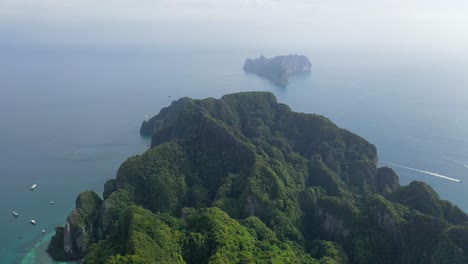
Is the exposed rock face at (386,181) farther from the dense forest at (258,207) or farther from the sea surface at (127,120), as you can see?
the sea surface at (127,120)

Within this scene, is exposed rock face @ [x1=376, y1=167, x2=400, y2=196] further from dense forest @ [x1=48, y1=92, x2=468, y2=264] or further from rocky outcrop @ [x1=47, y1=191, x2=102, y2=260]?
rocky outcrop @ [x1=47, y1=191, x2=102, y2=260]

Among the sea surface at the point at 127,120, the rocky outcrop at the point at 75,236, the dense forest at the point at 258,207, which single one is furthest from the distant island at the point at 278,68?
the rocky outcrop at the point at 75,236

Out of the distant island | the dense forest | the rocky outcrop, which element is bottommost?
the rocky outcrop

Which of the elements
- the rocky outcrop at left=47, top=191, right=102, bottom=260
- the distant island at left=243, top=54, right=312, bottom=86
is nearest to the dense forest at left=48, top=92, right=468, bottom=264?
the rocky outcrop at left=47, top=191, right=102, bottom=260

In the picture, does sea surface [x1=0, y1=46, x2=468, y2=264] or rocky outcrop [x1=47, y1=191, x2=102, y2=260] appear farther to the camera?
sea surface [x1=0, y1=46, x2=468, y2=264]

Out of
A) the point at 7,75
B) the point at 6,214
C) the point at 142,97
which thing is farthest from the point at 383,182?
the point at 7,75

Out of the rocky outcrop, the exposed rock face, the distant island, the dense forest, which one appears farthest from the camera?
the distant island

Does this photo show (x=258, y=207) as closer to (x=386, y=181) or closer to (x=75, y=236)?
(x=75, y=236)
